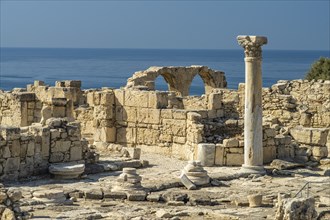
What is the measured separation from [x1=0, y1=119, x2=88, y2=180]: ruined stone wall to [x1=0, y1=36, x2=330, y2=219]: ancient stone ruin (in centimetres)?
2

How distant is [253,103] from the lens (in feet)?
61.6

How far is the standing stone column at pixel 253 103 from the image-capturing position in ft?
61.4

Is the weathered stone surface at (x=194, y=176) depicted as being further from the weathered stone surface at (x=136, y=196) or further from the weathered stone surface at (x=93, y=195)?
the weathered stone surface at (x=93, y=195)

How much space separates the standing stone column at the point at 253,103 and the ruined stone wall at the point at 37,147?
379 centimetres

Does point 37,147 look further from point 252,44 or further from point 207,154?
point 252,44

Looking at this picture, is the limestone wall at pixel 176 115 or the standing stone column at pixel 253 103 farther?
the limestone wall at pixel 176 115

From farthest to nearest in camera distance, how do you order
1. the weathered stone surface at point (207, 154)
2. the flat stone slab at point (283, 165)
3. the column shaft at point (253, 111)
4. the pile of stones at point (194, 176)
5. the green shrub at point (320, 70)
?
the green shrub at point (320, 70)
the weathered stone surface at point (207, 154)
the flat stone slab at point (283, 165)
the column shaft at point (253, 111)
the pile of stones at point (194, 176)

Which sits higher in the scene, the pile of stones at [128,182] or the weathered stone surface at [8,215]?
the pile of stones at [128,182]

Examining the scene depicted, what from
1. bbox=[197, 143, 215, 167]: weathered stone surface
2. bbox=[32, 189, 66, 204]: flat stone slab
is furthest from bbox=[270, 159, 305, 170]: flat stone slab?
bbox=[32, 189, 66, 204]: flat stone slab

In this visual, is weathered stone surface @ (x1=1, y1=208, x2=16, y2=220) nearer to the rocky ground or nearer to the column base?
the rocky ground

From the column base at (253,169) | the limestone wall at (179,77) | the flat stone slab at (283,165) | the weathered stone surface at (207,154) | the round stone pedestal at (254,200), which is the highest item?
the limestone wall at (179,77)

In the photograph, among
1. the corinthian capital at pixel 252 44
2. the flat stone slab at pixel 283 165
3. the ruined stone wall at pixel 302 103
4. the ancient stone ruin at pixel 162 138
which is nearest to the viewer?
the ancient stone ruin at pixel 162 138

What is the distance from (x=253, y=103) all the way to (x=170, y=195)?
13.8ft

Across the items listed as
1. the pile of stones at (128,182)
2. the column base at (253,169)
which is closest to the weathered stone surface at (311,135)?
the column base at (253,169)
